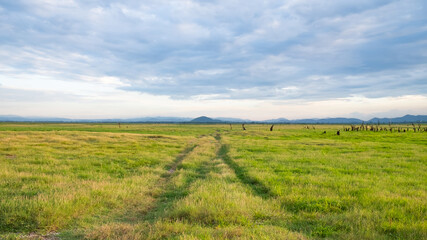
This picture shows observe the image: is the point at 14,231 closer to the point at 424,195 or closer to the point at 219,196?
the point at 219,196

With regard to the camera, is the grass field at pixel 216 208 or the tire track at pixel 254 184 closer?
the grass field at pixel 216 208

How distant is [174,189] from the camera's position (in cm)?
1216

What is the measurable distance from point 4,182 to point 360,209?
Answer: 15.2m

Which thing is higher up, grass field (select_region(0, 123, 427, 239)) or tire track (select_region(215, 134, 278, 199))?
grass field (select_region(0, 123, 427, 239))

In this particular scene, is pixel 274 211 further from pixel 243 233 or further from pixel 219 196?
pixel 243 233

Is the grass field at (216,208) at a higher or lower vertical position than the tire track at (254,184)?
higher

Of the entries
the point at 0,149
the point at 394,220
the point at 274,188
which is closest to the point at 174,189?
the point at 274,188

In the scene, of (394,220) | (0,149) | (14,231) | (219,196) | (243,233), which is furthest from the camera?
(0,149)

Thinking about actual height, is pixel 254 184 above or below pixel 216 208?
below

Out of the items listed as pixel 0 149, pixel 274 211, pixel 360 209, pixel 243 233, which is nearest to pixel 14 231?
pixel 243 233

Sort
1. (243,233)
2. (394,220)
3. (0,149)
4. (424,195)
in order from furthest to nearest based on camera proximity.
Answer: (0,149), (424,195), (394,220), (243,233)

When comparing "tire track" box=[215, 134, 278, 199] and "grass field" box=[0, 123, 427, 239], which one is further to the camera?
"tire track" box=[215, 134, 278, 199]

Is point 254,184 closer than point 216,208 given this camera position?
No

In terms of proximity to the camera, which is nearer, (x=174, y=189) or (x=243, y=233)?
(x=243, y=233)
